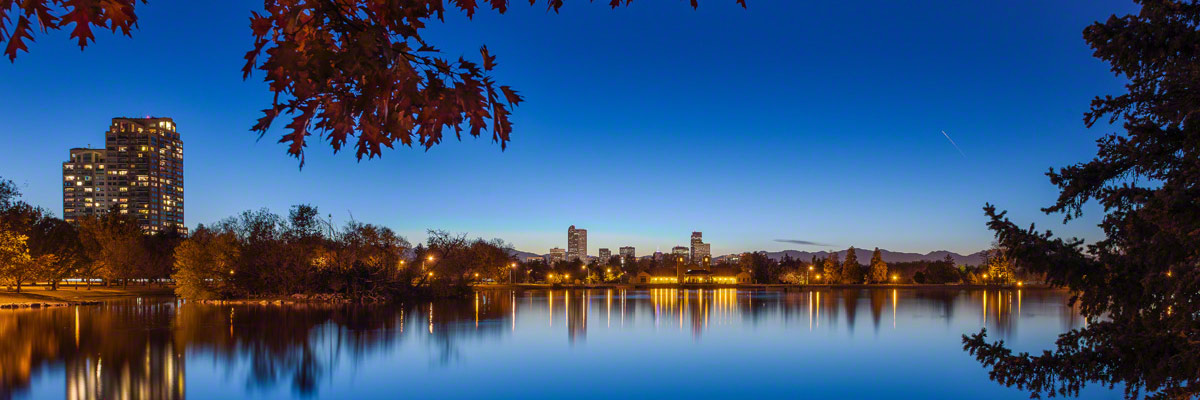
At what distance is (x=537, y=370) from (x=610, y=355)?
3595 mm

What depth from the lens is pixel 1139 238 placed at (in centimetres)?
786

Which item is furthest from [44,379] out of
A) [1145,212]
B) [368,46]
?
[1145,212]

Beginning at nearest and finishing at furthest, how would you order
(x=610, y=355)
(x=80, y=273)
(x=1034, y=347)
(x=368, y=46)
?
(x=368, y=46), (x=610, y=355), (x=1034, y=347), (x=80, y=273)

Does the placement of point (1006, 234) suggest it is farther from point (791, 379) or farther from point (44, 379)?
point (44, 379)

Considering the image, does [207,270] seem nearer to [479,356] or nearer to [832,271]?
[479,356]

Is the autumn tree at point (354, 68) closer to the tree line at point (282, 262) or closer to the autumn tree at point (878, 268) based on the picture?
the tree line at point (282, 262)

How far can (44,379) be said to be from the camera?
14930 millimetres

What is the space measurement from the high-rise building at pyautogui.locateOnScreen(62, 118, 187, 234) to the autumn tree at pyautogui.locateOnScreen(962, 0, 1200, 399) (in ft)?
596

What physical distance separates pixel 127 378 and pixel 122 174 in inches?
6880

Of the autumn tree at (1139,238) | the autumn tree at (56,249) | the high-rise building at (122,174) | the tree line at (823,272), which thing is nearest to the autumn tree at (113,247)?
the autumn tree at (56,249)

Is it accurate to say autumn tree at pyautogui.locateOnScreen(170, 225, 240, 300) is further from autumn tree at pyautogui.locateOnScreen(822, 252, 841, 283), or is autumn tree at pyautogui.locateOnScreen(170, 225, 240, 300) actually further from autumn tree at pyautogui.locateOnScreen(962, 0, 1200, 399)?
autumn tree at pyautogui.locateOnScreen(822, 252, 841, 283)

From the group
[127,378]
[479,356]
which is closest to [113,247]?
[479,356]

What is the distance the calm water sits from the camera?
52.5 feet

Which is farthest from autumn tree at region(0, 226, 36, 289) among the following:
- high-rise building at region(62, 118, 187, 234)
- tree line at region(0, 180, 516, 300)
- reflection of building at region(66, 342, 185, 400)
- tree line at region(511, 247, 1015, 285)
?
high-rise building at region(62, 118, 187, 234)
